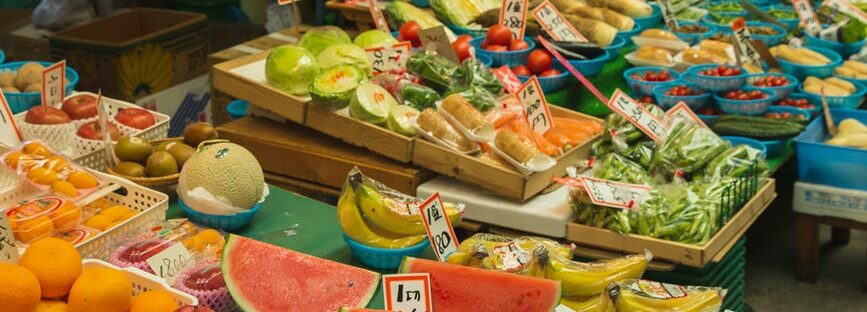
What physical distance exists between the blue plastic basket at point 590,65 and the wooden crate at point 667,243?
3.93 feet

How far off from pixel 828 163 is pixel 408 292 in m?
2.46

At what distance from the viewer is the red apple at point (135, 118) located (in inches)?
130

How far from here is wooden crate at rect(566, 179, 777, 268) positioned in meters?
3.14

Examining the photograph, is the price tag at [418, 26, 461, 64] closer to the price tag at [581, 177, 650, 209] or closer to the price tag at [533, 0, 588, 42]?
the price tag at [533, 0, 588, 42]

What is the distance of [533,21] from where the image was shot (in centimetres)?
490

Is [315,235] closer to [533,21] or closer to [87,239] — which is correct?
[87,239]

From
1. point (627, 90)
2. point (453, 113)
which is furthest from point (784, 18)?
point (453, 113)

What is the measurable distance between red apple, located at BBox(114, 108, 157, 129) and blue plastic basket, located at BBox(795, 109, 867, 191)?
2.37 m

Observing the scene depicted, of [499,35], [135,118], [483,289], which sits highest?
[483,289]

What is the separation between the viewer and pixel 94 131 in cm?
320

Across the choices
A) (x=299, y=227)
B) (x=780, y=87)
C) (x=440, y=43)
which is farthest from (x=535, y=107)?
(x=780, y=87)

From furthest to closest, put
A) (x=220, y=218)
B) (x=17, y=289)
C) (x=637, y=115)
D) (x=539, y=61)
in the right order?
(x=539, y=61), (x=637, y=115), (x=220, y=218), (x=17, y=289)

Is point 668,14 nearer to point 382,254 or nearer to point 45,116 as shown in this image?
point 382,254

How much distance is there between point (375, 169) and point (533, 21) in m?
1.67
